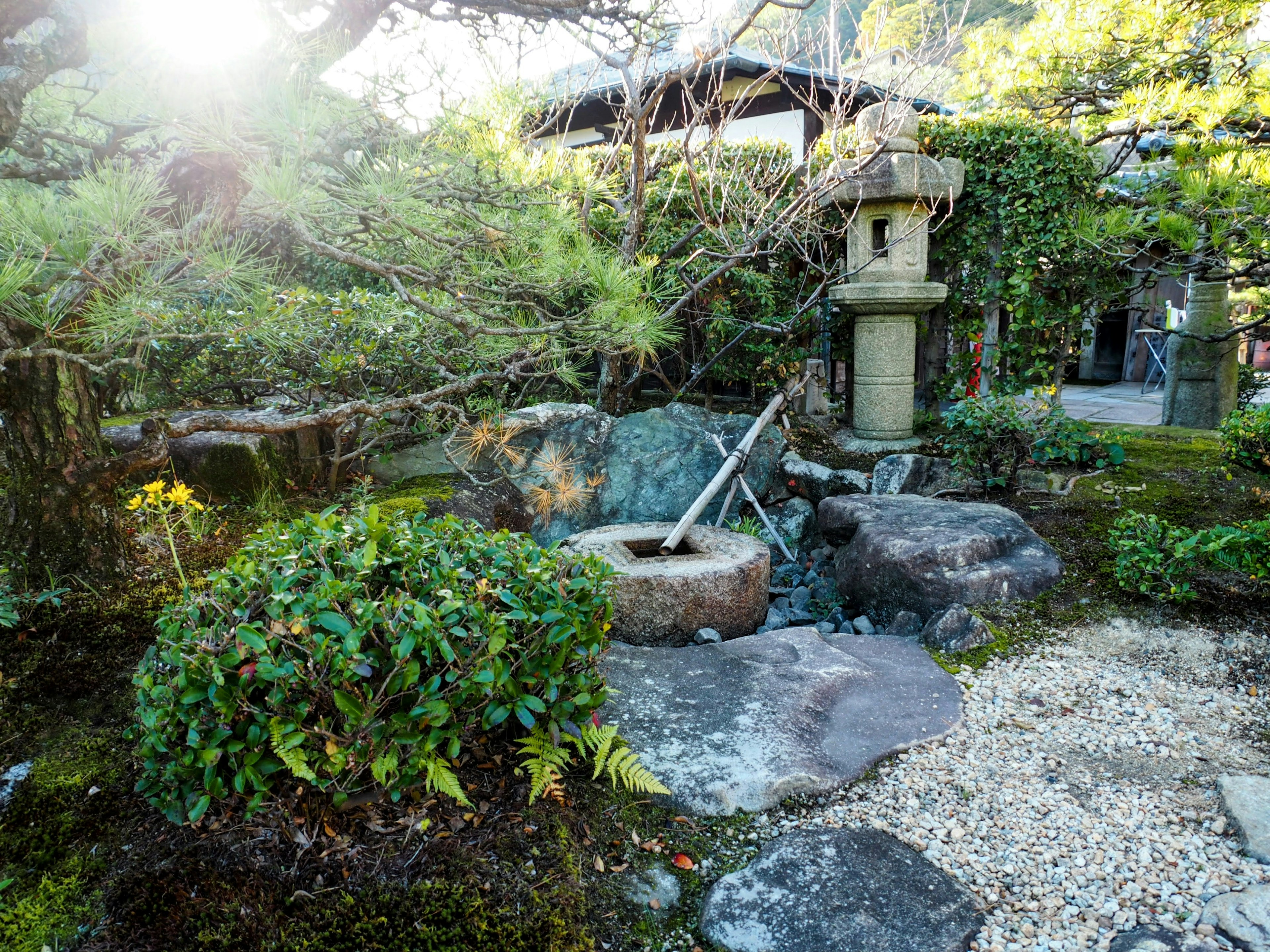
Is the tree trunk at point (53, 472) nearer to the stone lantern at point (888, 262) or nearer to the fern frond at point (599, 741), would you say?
the fern frond at point (599, 741)

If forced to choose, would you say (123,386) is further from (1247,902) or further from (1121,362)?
(1121,362)

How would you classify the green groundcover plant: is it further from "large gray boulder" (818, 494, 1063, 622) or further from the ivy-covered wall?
the ivy-covered wall

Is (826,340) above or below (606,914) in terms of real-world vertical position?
above

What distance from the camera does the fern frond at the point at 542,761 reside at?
225 cm

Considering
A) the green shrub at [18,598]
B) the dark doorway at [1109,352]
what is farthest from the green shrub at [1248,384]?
the green shrub at [18,598]

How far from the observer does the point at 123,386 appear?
4836 mm

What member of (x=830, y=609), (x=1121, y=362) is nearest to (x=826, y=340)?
(x=830, y=609)

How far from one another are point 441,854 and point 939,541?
2.97 m

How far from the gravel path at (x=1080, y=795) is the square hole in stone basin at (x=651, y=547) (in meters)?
1.68

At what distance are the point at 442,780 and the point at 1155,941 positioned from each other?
179 cm

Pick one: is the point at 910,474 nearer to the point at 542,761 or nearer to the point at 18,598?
the point at 542,761

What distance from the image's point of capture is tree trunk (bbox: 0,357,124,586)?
301cm

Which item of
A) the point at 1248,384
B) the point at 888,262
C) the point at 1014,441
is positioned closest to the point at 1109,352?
the point at 1248,384

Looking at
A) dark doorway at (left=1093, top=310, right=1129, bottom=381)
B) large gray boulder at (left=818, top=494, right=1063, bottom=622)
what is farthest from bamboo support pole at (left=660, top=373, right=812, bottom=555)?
dark doorway at (left=1093, top=310, right=1129, bottom=381)
